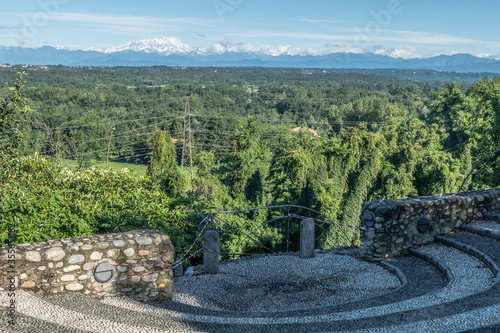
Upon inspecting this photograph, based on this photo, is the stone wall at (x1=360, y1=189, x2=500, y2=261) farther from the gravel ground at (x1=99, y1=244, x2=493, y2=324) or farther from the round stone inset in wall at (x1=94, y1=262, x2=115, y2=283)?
the round stone inset in wall at (x1=94, y1=262, x2=115, y2=283)

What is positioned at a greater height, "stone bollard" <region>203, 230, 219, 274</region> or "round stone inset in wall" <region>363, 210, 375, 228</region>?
"round stone inset in wall" <region>363, 210, 375, 228</region>

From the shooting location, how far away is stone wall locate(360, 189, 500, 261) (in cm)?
906

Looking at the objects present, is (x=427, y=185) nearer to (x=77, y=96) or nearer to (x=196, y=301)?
(x=196, y=301)

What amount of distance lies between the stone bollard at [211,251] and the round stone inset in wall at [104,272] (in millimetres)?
2417

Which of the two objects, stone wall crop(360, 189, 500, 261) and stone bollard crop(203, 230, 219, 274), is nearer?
stone bollard crop(203, 230, 219, 274)

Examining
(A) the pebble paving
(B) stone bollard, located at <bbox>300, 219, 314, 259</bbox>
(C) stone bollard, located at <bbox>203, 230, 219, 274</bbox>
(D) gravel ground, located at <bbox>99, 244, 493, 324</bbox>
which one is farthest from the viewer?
(B) stone bollard, located at <bbox>300, 219, 314, 259</bbox>

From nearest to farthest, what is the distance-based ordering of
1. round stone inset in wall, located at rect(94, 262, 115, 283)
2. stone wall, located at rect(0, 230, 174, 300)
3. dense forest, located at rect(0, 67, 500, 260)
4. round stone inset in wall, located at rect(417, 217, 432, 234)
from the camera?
stone wall, located at rect(0, 230, 174, 300) → round stone inset in wall, located at rect(94, 262, 115, 283) → dense forest, located at rect(0, 67, 500, 260) → round stone inset in wall, located at rect(417, 217, 432, 234)

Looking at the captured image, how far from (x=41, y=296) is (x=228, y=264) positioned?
4.08m

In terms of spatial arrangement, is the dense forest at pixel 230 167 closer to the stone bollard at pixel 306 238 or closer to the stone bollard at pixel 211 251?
the stone bollard at pixel 211 251

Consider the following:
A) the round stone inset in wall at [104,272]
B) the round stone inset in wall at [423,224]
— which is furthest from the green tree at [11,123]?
the round stone inset in wall at [423,224]

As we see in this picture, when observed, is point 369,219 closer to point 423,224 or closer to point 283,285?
point 423,224

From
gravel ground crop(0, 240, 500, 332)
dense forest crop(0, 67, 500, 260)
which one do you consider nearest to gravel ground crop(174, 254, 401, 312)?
gravel ground crop(0, 240, 500, 332)

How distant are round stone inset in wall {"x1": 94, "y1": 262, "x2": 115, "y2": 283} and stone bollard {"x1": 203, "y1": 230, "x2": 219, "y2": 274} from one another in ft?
7.93

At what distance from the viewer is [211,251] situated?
8.66 m
